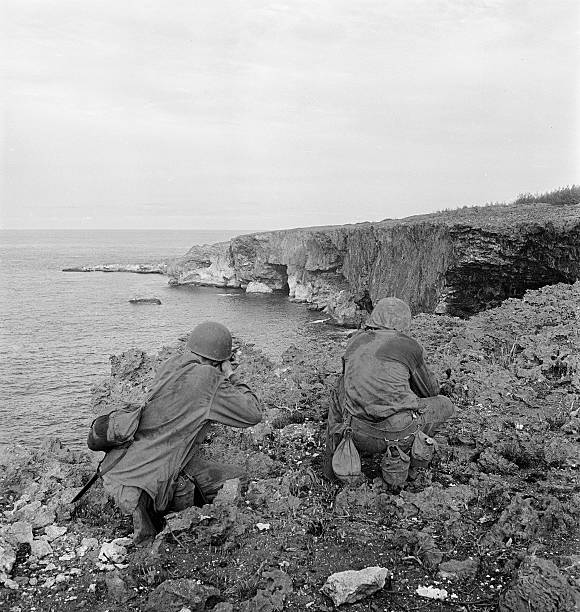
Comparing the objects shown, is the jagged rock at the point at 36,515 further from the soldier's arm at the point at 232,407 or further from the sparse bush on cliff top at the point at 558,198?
the sparse bush on cliff top at the point at 558,198

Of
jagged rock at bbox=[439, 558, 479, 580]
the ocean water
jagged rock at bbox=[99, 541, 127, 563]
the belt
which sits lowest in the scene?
the ocean water

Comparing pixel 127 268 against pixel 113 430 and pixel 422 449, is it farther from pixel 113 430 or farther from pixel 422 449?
pixel 113 430

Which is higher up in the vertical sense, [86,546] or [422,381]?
[422,381]

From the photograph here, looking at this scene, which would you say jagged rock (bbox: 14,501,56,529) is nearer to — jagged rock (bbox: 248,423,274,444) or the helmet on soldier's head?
jagged rock (bbox: 248,423,274,444)

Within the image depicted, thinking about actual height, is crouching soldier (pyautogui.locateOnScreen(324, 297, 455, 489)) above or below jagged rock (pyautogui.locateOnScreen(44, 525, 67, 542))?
above

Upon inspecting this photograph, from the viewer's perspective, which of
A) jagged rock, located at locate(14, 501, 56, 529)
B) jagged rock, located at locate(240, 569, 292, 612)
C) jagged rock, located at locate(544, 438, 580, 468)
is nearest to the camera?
jagged rock, located at locate(240, 569, 292, 612)

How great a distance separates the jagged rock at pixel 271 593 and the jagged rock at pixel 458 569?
1158 mm

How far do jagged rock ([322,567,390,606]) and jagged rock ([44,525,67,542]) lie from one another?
2486 mm

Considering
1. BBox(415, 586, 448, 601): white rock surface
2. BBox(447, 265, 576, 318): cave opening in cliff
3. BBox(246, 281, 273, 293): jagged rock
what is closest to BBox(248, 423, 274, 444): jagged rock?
BBox(415, 586, 448, 601): white rock surface

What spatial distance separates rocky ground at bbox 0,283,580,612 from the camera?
439cm

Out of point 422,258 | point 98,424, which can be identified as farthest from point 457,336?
point 422,258

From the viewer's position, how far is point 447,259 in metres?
37.7

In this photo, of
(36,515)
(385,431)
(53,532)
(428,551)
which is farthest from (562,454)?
(36,515)

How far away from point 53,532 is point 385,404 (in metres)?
3.26
